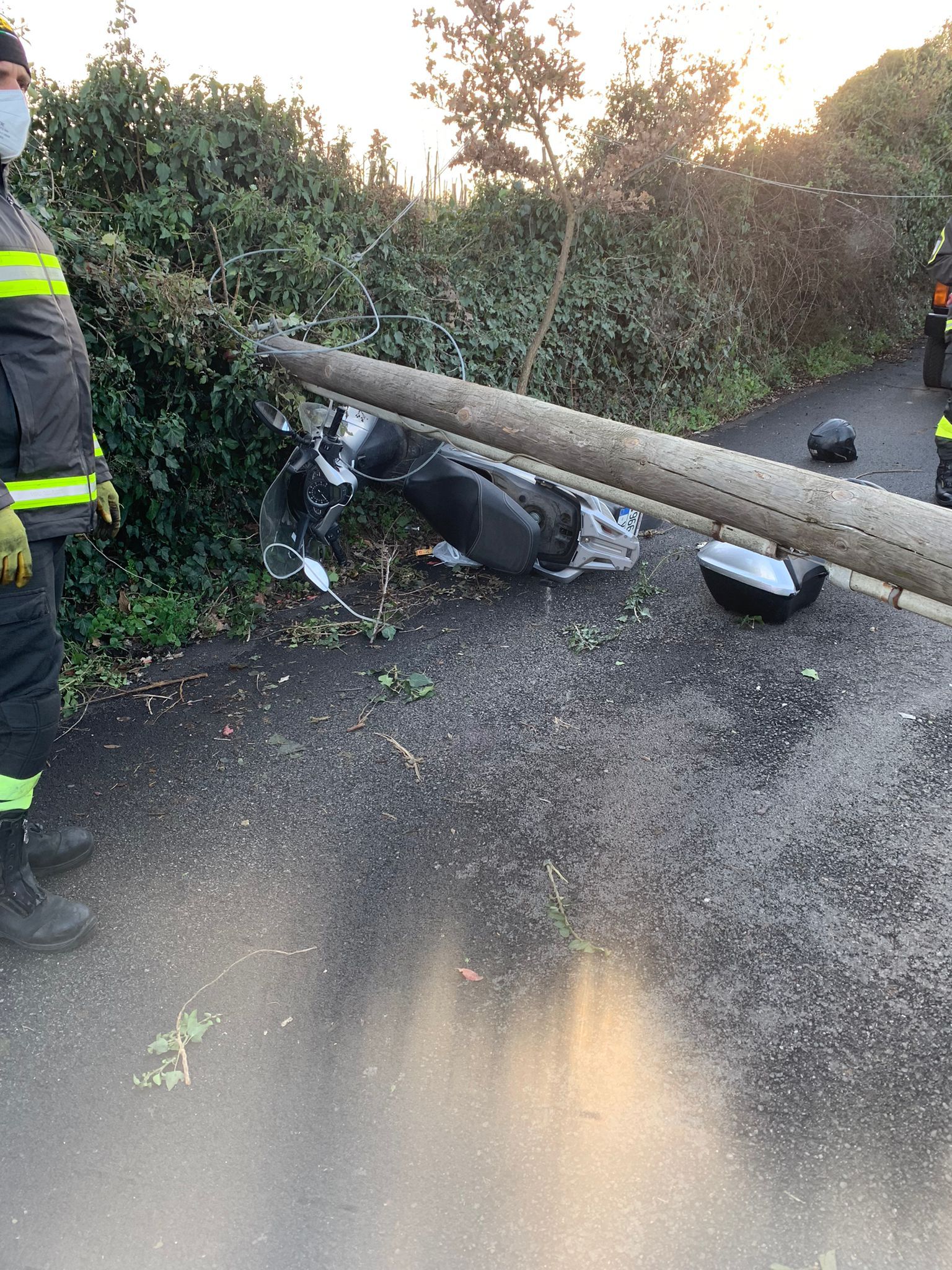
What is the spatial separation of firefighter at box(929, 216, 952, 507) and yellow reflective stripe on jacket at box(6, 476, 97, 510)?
520 cm

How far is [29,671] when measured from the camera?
2441mm

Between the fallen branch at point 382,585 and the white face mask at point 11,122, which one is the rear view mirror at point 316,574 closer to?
the fallen branch at point 382,585

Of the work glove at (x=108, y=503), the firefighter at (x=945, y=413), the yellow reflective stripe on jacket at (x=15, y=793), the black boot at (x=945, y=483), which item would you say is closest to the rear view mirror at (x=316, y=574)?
the work glove at (x=108, y=503)

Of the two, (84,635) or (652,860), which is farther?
(84,635)

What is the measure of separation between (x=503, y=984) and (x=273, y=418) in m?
3.23

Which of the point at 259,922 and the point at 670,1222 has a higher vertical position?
the point at 670,1222

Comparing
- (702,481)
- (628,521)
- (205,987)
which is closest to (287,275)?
(628,521)

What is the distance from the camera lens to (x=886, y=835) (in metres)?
2.98

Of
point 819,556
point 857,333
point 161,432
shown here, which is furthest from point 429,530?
point 857,333

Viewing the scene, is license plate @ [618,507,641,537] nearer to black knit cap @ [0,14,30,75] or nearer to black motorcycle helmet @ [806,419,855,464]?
black motorcycle helmet @ [806,419,855,464]

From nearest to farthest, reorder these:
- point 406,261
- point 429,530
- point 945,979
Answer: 1. point 945,979
2. point 429,530
3. point 406,261

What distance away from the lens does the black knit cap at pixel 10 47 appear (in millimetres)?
2312

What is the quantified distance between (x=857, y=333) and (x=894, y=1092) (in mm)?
12847

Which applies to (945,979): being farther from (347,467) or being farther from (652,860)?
(347,467)
